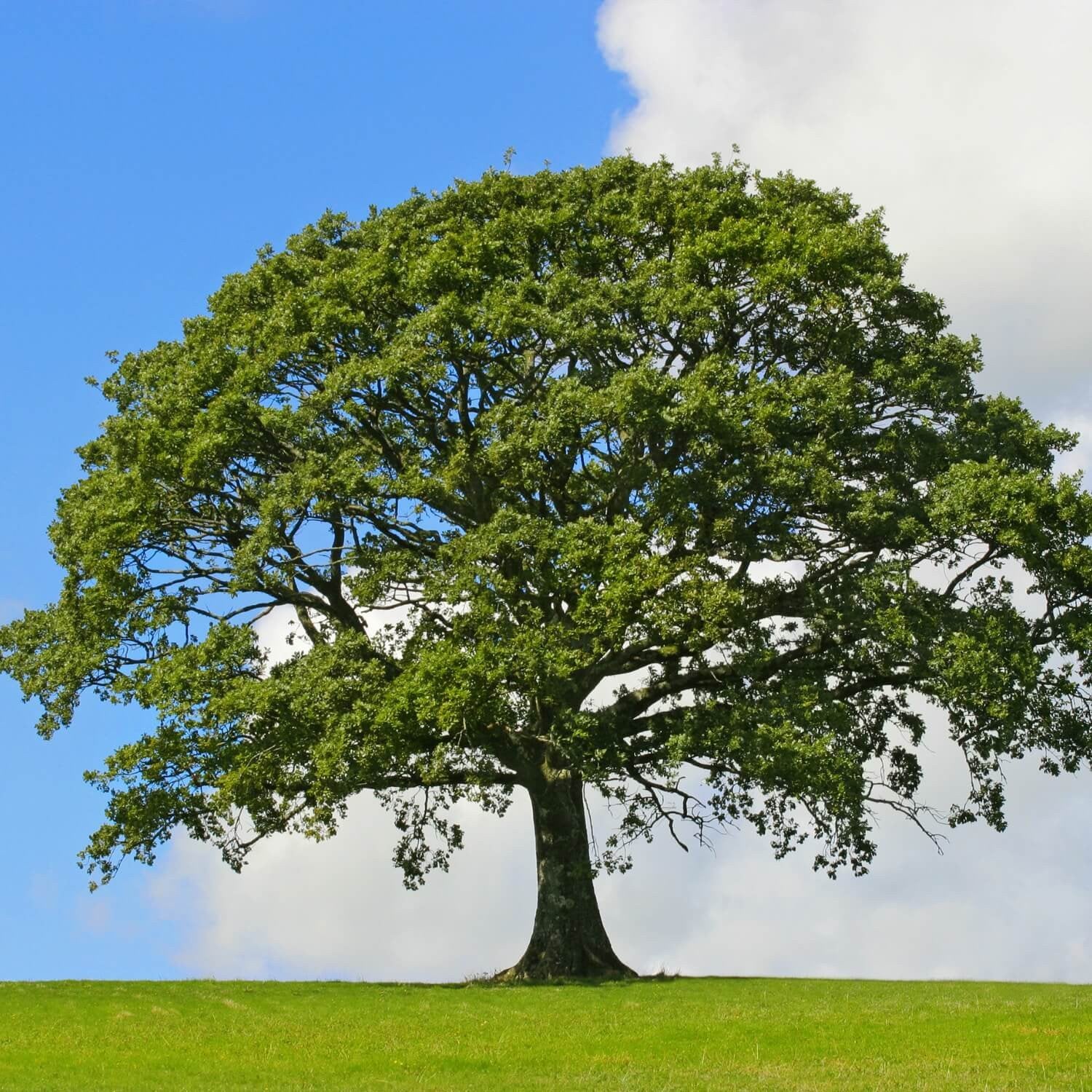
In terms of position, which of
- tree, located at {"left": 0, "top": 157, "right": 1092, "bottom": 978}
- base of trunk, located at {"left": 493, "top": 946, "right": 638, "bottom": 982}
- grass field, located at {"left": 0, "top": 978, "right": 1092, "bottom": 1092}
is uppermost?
tree, located at {"left": 0, "top": 157, "right": 1092, "bottom": 978}

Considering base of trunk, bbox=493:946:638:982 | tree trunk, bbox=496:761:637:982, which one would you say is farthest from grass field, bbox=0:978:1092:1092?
tree trunk, bbox=496:761:637:982

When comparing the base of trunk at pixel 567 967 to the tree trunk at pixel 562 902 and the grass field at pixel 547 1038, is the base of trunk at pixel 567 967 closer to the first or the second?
the tree trunk at pixel 562 902

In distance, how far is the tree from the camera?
30375 millimetres

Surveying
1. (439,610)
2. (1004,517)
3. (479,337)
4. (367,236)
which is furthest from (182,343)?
(1004,517)

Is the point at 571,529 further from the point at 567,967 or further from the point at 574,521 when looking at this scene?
the point at 567,967

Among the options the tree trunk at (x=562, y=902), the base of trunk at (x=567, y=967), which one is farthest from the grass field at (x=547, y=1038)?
the tree trunk at (x=562, y=902)

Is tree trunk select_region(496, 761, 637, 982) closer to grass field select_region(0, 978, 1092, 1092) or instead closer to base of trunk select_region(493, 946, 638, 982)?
base of trunk select_region(493, 946, 638, 982)

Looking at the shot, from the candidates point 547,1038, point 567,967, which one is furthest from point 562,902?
point 547,1038

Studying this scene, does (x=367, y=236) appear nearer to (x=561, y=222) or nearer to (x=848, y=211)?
(x=561, y=222)

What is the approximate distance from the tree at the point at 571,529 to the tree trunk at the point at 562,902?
9 cm

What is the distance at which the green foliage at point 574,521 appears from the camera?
99.6 feet

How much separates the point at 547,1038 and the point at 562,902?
921 cm

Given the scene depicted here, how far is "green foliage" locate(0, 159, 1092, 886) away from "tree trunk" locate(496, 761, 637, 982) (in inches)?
31.0

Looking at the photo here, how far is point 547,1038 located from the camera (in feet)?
80.6
